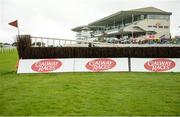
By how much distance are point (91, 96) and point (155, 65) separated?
7.15 meters

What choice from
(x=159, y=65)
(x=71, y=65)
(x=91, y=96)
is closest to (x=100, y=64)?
(x=71, y=65)

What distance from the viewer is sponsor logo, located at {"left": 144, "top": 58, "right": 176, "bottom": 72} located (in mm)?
14766

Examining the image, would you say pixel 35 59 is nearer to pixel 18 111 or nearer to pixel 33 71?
pixel 33 71

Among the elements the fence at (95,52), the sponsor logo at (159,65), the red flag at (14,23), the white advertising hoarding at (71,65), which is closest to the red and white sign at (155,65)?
the sponsor logo at (159,65)

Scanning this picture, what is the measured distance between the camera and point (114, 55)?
16453mm

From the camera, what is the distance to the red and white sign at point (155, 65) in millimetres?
14737

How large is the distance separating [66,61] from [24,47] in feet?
9.08

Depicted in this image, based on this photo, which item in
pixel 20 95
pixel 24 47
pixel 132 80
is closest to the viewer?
pixel 20 95

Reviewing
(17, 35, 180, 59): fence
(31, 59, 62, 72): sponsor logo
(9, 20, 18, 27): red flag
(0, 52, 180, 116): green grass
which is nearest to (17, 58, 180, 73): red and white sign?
(31, 59, 62, 72): sponsor logo

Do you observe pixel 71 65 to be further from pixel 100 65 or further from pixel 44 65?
pixel 100 65

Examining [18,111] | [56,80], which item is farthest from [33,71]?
[18,111]

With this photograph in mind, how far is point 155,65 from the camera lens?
48.7ft

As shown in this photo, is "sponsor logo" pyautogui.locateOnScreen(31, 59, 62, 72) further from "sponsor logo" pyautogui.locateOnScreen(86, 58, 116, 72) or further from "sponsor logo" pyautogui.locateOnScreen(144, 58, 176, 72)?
"sponsor logo" pyautogui.locateOnScreen(144, 58, 176, 72)

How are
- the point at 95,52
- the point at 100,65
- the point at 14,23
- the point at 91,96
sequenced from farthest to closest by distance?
the point at 14,23 < the point at 95,52 < the point at 100,65 < the point at 91,96
